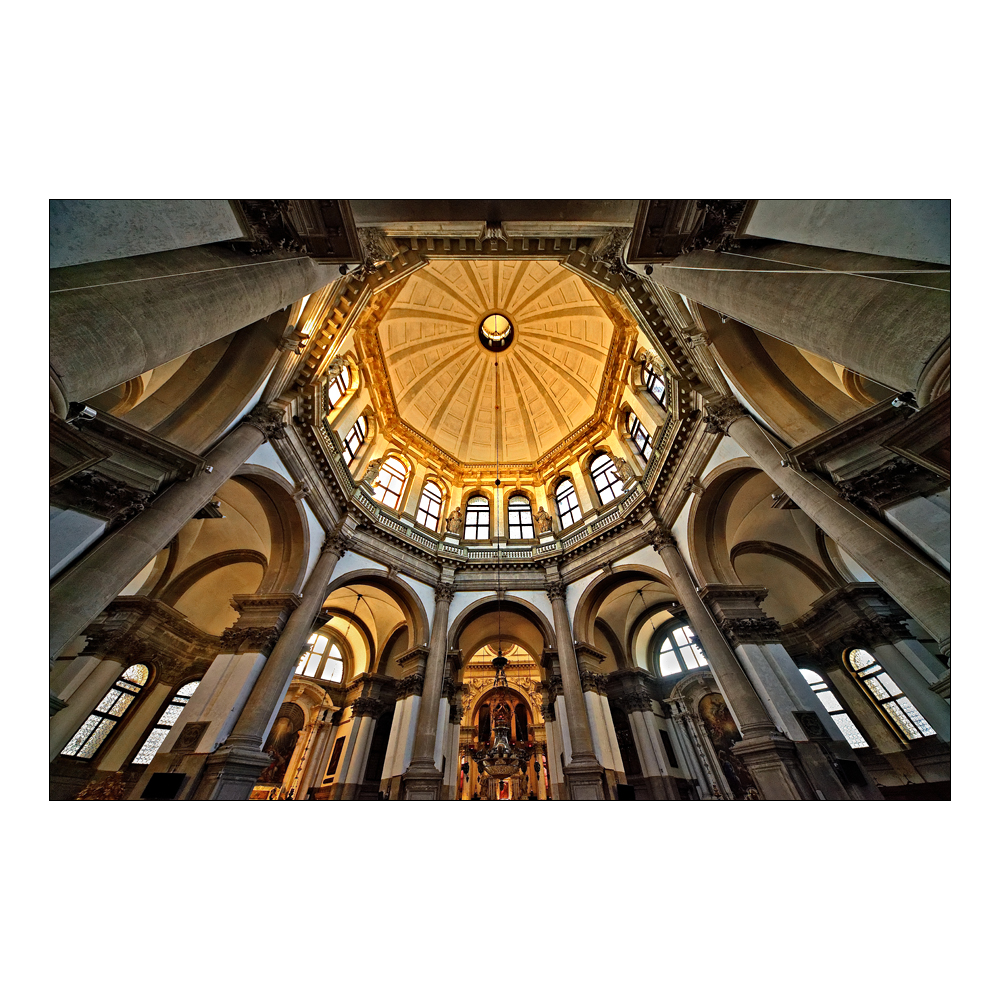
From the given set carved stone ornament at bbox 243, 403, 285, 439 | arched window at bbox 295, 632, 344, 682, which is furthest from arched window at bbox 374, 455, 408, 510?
carved stone ornament at bbox 243, 403, 285, 439

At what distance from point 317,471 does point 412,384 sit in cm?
1032

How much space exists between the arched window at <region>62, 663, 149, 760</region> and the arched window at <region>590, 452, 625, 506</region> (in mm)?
17039

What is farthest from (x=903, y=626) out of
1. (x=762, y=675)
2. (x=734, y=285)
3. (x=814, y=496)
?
(x=734, y=285)

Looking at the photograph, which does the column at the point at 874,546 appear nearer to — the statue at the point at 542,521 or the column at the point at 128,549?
the statue at the point at 542,521

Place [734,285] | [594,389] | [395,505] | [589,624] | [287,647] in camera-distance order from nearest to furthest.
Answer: [734,285]
[287,647]
[589,624]
[395,505]
[594,389]

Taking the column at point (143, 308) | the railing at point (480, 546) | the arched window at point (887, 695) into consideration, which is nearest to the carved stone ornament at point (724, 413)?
the railing at point (480, 546)

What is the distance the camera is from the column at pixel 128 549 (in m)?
5.49

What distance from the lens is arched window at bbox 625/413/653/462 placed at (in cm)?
1625

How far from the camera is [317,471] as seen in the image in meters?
12.9

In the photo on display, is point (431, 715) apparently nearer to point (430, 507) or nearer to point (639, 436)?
point (430, 507)

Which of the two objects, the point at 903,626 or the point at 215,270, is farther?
the point at 903,626

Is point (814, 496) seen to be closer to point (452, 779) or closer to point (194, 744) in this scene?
point (452, 779)

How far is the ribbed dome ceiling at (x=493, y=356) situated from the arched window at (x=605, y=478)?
2.98 meters

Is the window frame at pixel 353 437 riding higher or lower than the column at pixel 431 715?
higher
